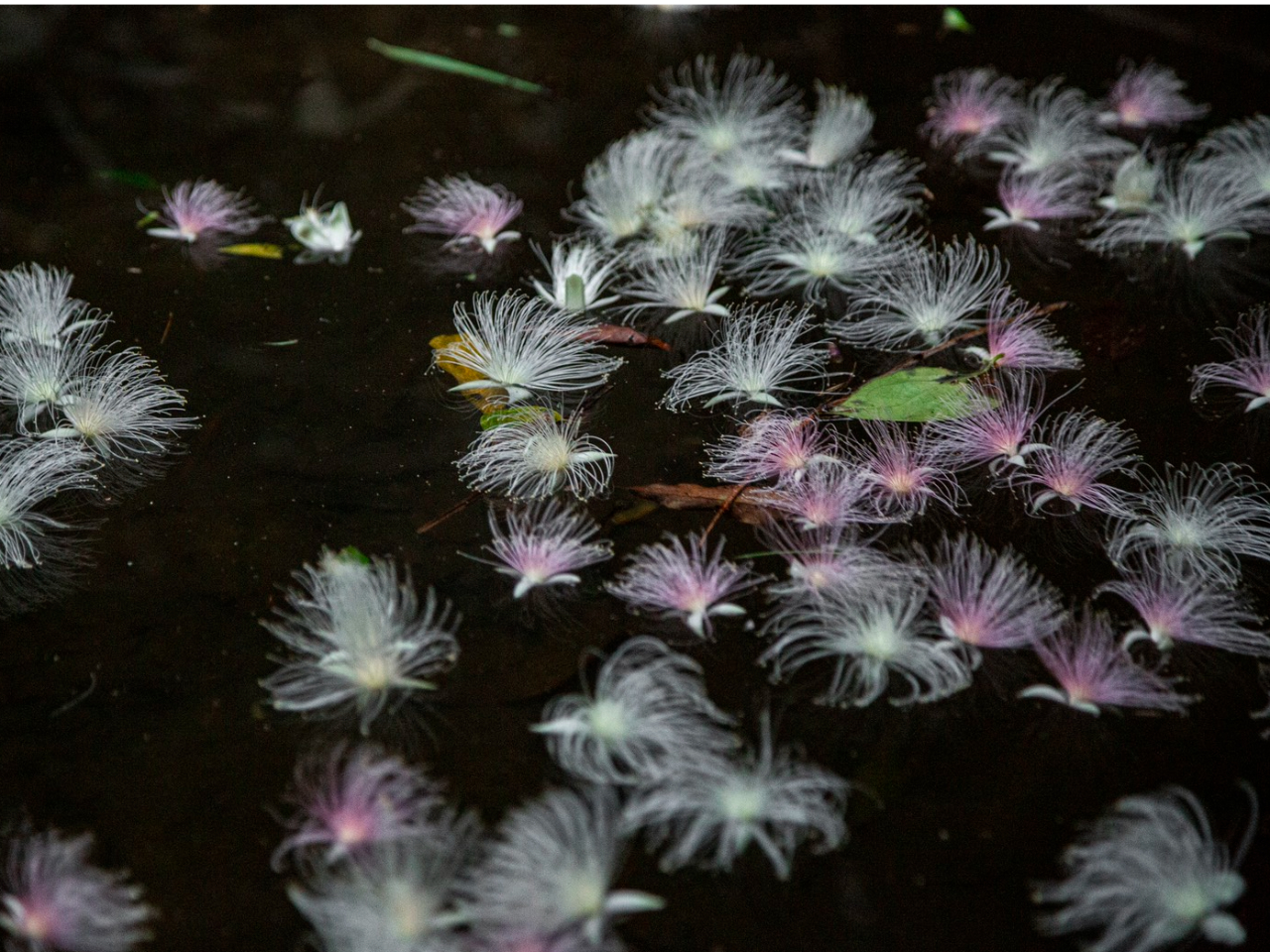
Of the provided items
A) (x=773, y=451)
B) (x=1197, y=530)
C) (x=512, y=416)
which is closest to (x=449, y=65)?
(x=512, y=416)

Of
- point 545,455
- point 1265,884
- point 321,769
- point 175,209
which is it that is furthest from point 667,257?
point 1265,884

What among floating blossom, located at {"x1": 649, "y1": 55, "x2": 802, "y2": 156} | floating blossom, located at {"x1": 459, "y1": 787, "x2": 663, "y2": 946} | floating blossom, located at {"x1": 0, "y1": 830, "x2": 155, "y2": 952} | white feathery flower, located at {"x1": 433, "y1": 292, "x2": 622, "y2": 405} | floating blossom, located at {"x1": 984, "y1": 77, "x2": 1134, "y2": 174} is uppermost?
floating blossom, located at {"x1": 984, "y1": 77, "x2": 1134, "y2": 174}

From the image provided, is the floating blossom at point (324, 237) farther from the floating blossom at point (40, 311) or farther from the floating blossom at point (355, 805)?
the floating blossom at point (355, 805)

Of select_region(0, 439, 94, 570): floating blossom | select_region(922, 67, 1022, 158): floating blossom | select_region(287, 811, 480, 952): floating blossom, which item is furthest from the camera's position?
select_region(922, 67, 1022, 158): floating blossom

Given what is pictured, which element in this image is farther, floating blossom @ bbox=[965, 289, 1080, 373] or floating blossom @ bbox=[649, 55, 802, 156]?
floating blossom @ bbox=[649, 55, 802, 156]

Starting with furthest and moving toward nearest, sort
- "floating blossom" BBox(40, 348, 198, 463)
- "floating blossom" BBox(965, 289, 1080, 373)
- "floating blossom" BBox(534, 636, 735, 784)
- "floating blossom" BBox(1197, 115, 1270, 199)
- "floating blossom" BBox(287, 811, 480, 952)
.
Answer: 1. "floating blossom" BBox(1197, 115, 1270, 199)
2. "floating blossom" BBox(965, 289, 1080, 373)
3. "floating blossom" BBox(40, 348, 198, 463)
4. "floating blossom" BBox(534, 636, 735, 784)
5. "floating blossom" BBox(287, 811, 480, 952)

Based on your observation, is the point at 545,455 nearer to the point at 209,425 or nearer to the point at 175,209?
the point at 209,425

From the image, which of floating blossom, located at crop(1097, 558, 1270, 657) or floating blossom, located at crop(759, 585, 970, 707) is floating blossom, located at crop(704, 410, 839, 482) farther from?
floating blossom, located at crop(1097, 558, 1270, 657)

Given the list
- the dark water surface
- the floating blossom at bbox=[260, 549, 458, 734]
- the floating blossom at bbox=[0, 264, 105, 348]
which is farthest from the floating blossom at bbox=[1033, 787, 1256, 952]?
the floating blossom at bbox=[0, 264, 105, 348]
